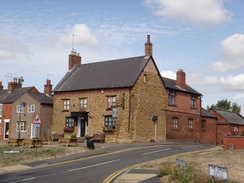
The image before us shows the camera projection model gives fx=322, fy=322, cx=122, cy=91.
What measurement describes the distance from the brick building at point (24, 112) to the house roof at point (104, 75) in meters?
3.73

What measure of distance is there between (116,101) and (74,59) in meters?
12.2

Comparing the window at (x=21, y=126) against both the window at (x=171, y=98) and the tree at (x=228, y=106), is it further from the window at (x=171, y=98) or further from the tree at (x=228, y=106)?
the tree at (x=228, y=106)

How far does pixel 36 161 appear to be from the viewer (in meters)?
21.4

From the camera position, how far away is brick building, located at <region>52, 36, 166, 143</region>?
3347 centimetres

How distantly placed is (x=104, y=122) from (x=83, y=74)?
26.6 feet

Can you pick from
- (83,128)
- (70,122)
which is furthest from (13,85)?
(83,128)

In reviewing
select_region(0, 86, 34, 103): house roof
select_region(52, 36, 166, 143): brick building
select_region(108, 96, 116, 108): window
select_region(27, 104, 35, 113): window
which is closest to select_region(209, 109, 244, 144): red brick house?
select_region(52, 36, 166, 143): brick building

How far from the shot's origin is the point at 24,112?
141ft

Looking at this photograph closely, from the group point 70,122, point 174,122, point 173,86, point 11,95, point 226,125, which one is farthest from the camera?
point 226,125

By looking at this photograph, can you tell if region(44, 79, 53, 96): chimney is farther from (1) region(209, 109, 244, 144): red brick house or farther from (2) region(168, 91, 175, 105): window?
(1) region(209, 109, 244, 144): red brick house

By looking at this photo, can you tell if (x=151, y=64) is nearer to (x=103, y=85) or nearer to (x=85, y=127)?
(x=103, y=85)

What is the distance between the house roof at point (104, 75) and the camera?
3484cm

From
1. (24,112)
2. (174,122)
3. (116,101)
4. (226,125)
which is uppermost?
(116,101)

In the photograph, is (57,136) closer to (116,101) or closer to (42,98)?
(42,98)
